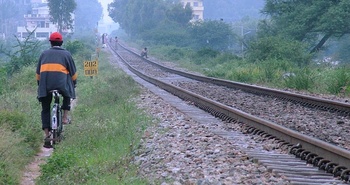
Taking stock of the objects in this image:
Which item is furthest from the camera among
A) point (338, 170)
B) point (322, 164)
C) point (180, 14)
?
point (180, 14)

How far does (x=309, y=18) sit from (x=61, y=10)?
4325 cm

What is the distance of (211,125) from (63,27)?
71.0 metres

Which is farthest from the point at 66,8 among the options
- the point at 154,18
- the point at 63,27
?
the point at 154,18

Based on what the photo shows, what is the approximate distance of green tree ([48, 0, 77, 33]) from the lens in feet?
256

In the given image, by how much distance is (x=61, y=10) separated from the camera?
78.9 m

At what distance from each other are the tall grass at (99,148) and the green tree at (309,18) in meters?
26.3

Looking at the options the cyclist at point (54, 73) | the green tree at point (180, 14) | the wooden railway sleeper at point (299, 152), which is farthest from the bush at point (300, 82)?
the green tree at point (180, 14)

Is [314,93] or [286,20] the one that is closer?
[314,93]

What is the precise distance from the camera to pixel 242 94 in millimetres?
19844

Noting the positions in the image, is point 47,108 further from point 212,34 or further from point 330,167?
point 212,34

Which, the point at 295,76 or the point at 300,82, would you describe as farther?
the point at 295,76

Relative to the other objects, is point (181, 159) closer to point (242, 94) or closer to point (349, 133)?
point (349, 133)

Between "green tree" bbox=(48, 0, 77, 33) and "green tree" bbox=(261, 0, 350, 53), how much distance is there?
121ft

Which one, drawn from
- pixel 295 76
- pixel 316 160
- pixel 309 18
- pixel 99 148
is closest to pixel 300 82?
pixel 295 76
